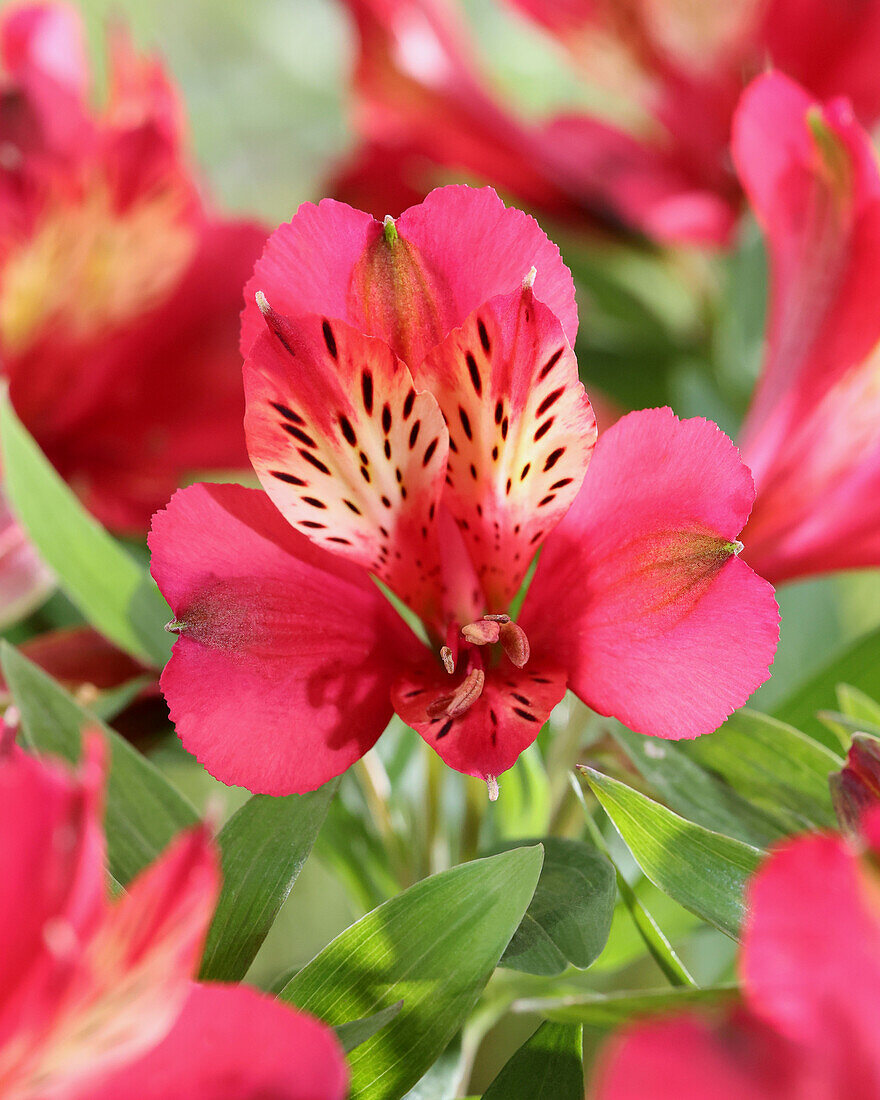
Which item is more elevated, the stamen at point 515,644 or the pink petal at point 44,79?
the pink petal at point 44,79

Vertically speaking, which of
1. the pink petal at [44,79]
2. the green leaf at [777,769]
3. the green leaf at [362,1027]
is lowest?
the green leaf at [777,769]

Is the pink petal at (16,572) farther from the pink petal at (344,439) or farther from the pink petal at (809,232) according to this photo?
the pink petal at (809,232)

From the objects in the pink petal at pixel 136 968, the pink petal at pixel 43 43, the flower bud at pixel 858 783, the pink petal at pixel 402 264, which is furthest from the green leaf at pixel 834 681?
the pink petal at pixel 43 43

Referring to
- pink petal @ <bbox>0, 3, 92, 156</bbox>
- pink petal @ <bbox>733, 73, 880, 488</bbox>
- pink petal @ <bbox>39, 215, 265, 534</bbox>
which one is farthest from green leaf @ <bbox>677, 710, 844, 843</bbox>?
pink petal @ <bbox>0, 3, 92, 156</bbox>

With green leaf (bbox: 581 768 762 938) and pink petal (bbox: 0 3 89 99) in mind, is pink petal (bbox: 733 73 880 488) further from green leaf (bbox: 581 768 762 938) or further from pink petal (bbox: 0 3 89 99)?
pink petal (bbox: 0 3 89 99)

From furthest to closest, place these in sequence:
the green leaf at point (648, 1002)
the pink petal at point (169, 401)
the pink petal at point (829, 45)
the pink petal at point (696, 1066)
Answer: the pink petal at point (829, 45) < the pink petal at point (169, 401) < the green leaf at point (648, 1002) < the pink petal at point (696, 1066)

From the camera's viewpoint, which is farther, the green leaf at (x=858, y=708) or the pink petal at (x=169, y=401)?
the pink petal at (x=169, y=401)
